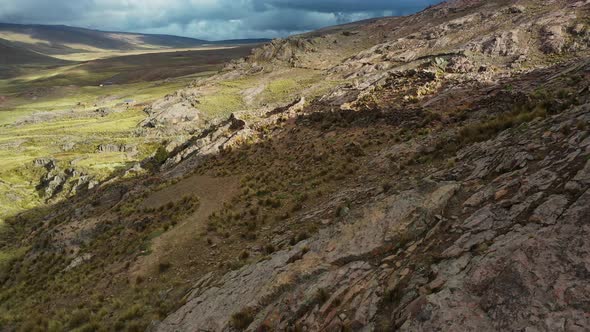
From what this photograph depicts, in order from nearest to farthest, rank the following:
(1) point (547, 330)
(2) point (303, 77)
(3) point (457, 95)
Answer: (1) point (547, 330)
(3) point (457, 95)
(2) point (303, 77)

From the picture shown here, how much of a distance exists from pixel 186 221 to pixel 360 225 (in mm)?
14837

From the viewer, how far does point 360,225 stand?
13.8 meters

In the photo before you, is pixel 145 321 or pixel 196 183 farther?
pixel 196 183

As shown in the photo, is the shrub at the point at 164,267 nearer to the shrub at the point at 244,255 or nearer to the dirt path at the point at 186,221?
the dirt path at the point at 186,221

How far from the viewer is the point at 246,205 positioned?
2422 cm

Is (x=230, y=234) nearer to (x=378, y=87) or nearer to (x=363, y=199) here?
(x=363, y=199)

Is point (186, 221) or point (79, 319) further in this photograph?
point (186, 221)

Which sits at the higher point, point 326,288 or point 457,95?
point 457,95

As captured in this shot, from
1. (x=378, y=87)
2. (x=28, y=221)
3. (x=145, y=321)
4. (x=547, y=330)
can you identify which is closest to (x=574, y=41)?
(x=378, y=87)

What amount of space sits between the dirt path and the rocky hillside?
17cm

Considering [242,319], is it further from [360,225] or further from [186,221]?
[186,221]

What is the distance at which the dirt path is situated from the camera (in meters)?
20.4

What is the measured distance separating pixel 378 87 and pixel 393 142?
18.0m

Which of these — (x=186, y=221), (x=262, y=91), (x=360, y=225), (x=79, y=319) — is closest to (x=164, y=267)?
(x=79, y=319)
